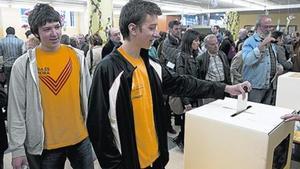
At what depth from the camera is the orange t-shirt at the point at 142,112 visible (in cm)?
113

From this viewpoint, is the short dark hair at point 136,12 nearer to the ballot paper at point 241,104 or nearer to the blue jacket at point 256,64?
the ballot paper at point 241,104

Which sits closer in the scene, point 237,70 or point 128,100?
point 128,100

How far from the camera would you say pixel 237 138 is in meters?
1.02

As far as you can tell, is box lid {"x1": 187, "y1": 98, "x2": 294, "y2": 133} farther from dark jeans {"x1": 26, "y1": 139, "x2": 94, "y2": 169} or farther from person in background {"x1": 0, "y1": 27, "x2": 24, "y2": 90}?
person in background {"x1": 0, "y1": 27, "x2": 24, "y2": 90}

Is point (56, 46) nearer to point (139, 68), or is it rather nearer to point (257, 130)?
point (139, 68)

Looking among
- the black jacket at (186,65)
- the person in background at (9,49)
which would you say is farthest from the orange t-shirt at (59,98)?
the person in background at (9,49)

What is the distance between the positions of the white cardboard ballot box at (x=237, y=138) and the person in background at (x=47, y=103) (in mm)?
669

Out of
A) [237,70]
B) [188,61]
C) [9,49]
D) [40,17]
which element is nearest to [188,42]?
[188,61]

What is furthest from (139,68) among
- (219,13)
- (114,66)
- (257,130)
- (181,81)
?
(219,13)

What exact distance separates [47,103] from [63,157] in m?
0.32

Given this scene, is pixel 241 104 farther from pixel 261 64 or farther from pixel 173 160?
pixel 261 64

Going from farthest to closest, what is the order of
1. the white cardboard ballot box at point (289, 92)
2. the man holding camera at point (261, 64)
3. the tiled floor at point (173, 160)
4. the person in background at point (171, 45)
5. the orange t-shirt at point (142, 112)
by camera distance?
Result: the person in background at point (171, 45)
the man holding camera at point (261, 64)
the tiled floor at point (173, 160)
the white cardboard ballot box at point (289, 92)
the orange t-shirt at point (142, 112)

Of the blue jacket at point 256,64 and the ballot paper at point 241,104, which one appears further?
the blue jacket at point 256,64

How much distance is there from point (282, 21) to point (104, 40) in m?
10.1
